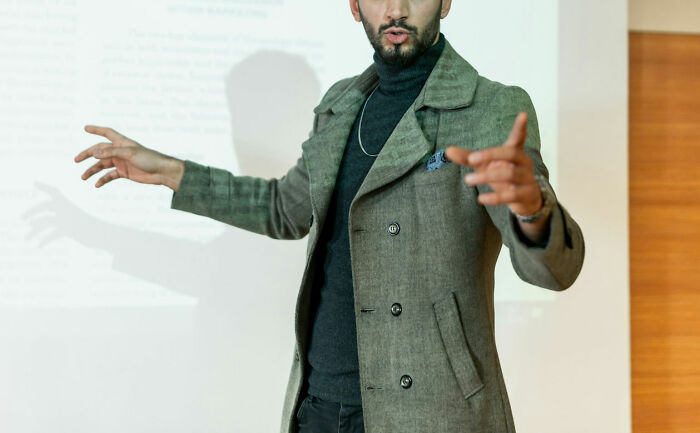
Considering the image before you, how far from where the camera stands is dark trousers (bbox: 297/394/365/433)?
1225 millimetres

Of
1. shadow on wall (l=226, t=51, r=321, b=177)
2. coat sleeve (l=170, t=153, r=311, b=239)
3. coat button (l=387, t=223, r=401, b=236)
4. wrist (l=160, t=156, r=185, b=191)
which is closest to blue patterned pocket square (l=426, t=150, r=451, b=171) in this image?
coat button (l=387, t=223, r=401, b=236)

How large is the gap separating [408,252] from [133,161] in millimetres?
561

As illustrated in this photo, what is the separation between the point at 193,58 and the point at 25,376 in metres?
0.99

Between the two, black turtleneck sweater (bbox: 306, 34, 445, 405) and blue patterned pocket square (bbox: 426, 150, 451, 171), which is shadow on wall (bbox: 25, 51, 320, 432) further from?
blue patterned pocket square (bbox: 426, 150, 451, 171)

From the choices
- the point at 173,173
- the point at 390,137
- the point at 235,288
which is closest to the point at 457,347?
the point at 390,137

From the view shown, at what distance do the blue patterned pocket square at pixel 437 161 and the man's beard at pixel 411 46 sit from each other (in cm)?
20

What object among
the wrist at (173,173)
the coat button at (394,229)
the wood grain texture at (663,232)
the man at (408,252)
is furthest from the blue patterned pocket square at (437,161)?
the wood grain texture at (663,232)

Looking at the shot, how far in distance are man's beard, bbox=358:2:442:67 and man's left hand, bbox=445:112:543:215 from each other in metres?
0.42

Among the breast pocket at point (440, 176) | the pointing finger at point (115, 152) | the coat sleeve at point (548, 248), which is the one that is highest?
the pointing finger at point (115, 152)

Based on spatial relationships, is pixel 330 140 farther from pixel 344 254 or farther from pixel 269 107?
pixel 269 107

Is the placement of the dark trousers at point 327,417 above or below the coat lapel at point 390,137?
below

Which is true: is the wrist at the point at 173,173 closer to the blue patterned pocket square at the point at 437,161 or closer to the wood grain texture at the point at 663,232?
the blue patterned pocket square at the point at 437,161

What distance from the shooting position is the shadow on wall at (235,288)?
208 centimetres

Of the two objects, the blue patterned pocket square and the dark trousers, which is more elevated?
the blue patterned pocket square
